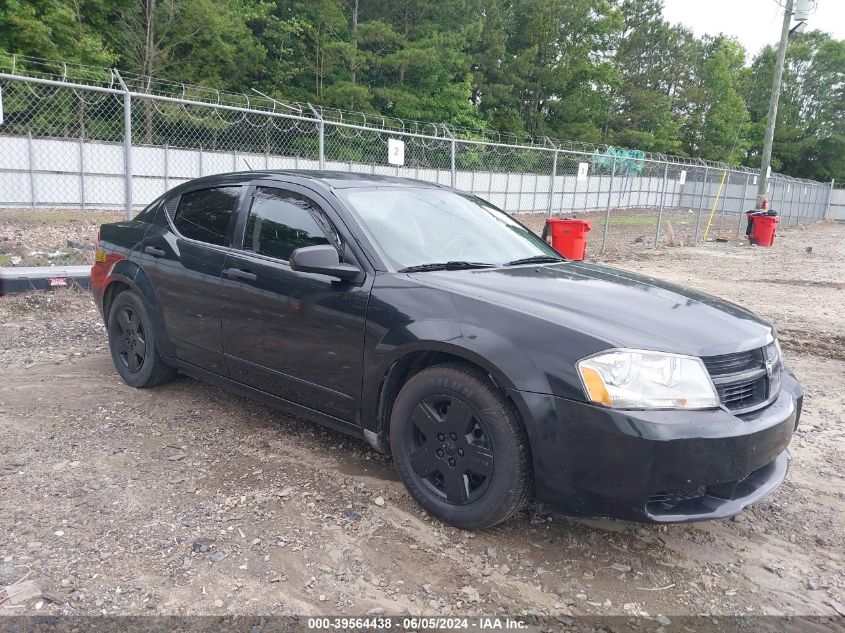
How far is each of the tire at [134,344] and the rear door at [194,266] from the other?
0.29m

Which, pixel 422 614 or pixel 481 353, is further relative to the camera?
pixel 481 353

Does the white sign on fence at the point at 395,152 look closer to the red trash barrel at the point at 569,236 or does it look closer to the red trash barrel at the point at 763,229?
the red trash barrel at the point at 569,236

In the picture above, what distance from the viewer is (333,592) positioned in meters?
2.67

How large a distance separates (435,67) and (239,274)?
3070 centimetres

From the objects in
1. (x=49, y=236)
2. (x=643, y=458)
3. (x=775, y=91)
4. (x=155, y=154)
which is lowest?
(x=49, y=236)

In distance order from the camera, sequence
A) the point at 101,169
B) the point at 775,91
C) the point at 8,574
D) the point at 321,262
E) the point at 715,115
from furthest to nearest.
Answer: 1. the point at 715,115
2. the point at 775,91
3. the point at 101,169
4. the point at 321,262
5. the point at 8,574

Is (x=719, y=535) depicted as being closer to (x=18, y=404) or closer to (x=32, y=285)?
(x=18, y=404)

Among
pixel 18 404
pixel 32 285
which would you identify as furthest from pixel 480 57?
pixel 18 404

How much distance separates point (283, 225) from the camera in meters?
3.94

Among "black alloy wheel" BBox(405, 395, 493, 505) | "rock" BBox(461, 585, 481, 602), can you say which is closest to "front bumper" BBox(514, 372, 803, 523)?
"black alloy wheel" BBox(405, 395, 493, 505)

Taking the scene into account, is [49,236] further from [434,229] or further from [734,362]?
[734,362]

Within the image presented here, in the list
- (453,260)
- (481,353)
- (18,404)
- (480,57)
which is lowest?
(18,404)

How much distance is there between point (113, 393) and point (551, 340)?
11.4 ft

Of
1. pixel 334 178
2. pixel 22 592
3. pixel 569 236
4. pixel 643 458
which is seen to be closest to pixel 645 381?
pixel 643 458
